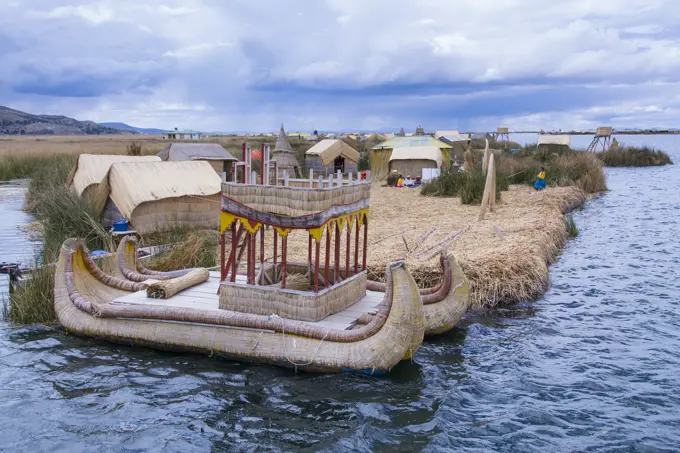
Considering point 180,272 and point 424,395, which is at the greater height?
point 180,272

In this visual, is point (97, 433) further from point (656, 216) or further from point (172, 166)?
point (656, 216)

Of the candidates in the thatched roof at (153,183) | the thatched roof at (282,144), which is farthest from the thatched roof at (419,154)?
the thatched roof at (153,183)

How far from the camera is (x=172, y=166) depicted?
16.1 metres

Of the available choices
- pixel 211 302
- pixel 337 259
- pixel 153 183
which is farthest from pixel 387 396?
pixel 153 183

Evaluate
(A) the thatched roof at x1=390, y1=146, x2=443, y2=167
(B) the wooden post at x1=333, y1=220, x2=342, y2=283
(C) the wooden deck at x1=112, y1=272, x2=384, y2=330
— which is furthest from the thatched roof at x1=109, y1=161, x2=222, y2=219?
(A) the thatched roof at x1=390, y1=146, x2=443, y2=167

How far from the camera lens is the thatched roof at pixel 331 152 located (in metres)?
30.3

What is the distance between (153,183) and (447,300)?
8972 millimetres

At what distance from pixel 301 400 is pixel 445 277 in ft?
9.25

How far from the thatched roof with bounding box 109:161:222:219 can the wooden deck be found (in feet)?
19.2

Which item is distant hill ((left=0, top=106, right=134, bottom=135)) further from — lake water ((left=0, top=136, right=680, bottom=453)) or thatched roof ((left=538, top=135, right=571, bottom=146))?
lake water ((left=0, top=136, right=680, bottom=453))

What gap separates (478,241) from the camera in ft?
43.5

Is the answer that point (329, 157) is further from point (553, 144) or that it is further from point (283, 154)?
point (553, 144)

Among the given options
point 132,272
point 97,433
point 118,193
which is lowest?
point 97,433

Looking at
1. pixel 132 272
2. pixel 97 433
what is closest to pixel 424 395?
pixel 97 433
